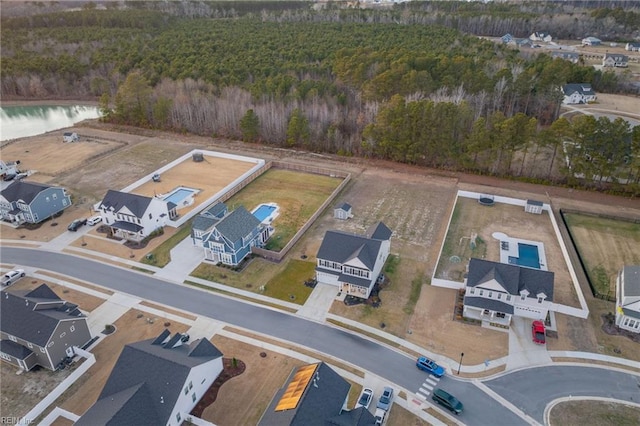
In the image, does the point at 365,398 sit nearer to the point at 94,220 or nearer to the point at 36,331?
the point at 36,331

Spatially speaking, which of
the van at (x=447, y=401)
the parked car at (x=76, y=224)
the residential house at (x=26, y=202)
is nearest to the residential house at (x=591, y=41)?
the van at (x=447, y=401)

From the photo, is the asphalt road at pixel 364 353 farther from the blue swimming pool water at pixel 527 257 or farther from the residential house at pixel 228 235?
the blue swimming pool water at pixel 527 257

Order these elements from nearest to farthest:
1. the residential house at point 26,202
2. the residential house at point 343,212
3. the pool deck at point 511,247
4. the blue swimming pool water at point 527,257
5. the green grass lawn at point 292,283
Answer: the green grass lawn at point 292,283 → the blue swimming pool water at point 527,257 → the pool deck at point 511,247 → the residential house at point 26,202 → the residential house at point 343,212

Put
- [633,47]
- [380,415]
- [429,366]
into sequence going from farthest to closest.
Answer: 1. [633,47]
2. [429,366]
3. [380,415]

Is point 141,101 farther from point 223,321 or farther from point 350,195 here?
point 223,321

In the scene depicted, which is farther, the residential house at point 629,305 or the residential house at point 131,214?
the residential house at point 131,214

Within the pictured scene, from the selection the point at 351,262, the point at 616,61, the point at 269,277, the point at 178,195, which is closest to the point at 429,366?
the point at 351,262
